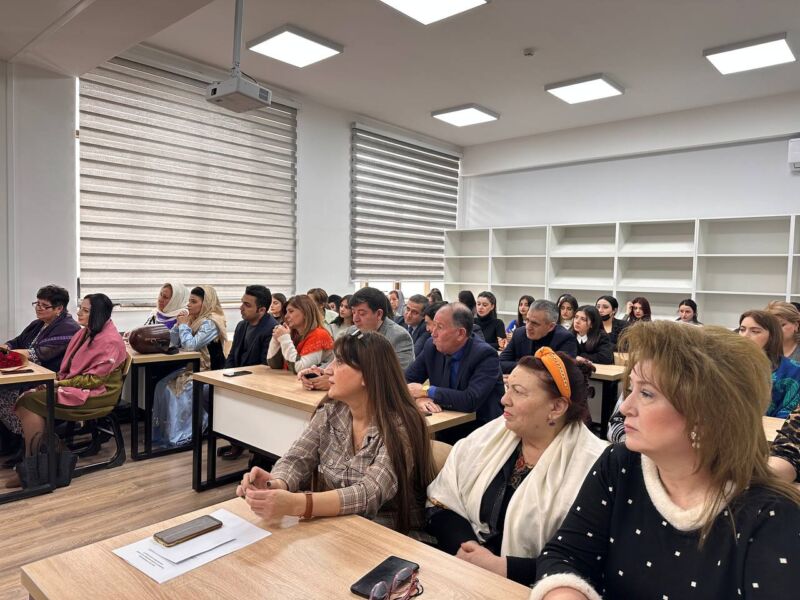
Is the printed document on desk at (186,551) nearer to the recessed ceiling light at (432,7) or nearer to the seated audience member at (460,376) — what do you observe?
the seated audience member at (460,376)

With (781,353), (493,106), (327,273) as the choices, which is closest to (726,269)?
(493,106)

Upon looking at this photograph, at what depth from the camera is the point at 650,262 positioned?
6.49m

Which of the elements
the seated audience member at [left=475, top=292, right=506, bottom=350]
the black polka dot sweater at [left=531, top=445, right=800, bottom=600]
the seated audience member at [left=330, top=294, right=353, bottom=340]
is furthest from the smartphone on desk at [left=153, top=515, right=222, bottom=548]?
the seated audience member at [left=475, top=292, right=506, bottom=350]

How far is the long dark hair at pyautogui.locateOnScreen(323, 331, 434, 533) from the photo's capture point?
1703 mm

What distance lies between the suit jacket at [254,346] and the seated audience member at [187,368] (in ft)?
1.17

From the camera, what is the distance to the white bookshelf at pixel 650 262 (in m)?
5.80

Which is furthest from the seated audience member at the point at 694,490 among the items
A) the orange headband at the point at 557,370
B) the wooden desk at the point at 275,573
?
the orange headband at the point at 557,370

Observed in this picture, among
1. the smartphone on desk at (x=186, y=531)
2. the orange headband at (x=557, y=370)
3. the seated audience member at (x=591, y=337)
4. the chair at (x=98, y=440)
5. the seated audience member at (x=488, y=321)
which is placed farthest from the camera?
the seated audience member at (x=488, y=321)

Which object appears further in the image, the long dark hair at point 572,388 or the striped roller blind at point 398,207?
the striped roller blind at point 398,207

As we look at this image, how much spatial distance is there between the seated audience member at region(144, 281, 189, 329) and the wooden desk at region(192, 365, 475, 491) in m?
1.40

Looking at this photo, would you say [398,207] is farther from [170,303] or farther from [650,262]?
[170,303]

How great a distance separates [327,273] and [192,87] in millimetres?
2446

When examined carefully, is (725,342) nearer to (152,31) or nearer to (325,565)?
(325,565)

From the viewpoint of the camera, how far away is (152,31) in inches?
137
